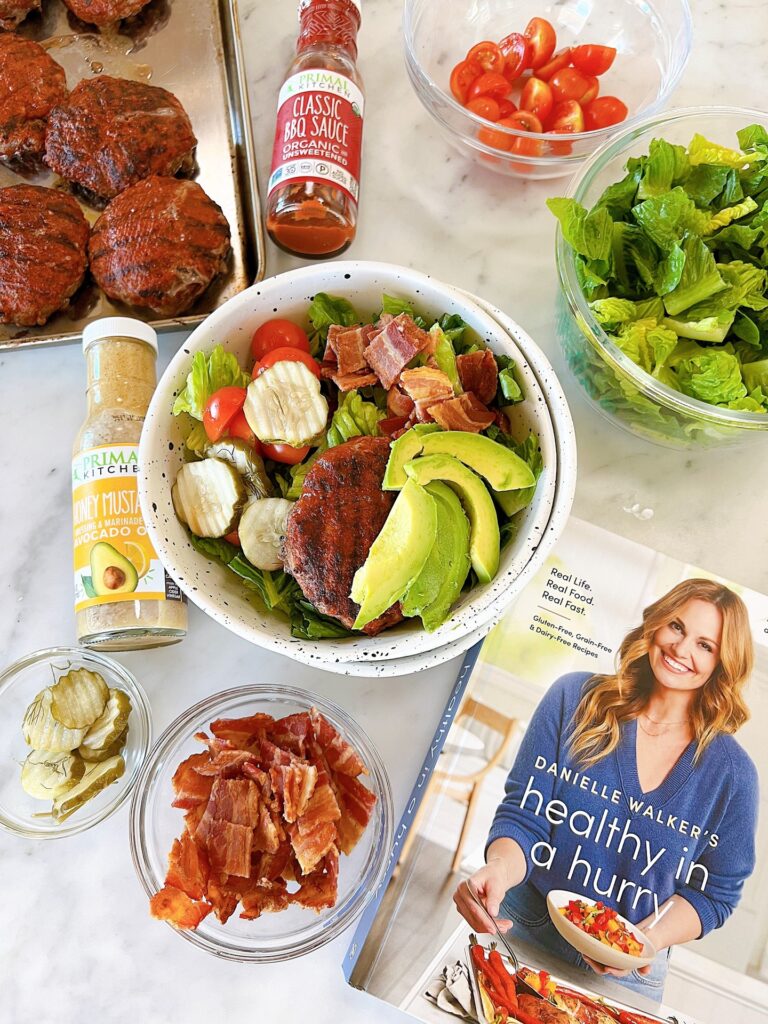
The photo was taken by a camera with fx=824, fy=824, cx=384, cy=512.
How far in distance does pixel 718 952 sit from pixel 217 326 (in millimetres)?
973

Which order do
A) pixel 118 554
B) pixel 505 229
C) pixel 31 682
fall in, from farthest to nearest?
pixel 505 229, pixel 31 682, pixel 118 554

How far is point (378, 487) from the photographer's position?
92 centimetres

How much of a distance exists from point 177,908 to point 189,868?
0.04 m

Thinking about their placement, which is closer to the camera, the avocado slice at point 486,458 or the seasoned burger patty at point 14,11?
the avocado slice at point 486,458

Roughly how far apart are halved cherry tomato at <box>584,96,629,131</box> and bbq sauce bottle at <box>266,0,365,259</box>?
1.18ft

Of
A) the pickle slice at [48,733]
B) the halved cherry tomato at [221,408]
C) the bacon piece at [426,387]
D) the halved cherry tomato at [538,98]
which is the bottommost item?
the pickle slice at [48,733]

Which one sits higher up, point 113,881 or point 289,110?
point 289,110

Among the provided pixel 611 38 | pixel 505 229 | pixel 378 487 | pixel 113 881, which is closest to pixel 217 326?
pixel 378 487

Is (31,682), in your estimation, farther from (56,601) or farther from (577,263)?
(577,263)

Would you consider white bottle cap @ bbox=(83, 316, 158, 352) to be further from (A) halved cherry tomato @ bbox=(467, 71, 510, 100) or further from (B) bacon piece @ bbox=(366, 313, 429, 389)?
(A) halved cherry tomato @ bbox=(467, 71, 510, 100)

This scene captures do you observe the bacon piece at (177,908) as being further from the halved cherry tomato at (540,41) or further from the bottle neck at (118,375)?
the halved cherry tomato at (540,41)

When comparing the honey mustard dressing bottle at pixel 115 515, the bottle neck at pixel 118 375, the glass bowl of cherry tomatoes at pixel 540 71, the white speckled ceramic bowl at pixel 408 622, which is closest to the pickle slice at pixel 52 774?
the honey mustard dressing bottle at pixel 115 515

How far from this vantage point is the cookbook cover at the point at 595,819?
994 mm

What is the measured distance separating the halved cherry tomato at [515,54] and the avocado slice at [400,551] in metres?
0.83
